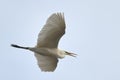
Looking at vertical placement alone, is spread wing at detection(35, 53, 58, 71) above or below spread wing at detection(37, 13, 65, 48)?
below

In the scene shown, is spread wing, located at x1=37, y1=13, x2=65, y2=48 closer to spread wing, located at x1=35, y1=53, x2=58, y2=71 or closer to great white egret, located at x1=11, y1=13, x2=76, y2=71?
great white egret, located at x1=11, y1=13, x2=76, y2=71

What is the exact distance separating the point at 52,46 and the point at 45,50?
0.35 m

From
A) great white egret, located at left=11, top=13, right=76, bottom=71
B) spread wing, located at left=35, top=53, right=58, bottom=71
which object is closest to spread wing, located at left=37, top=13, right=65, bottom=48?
great white egret, located at left=11, top=13, right=76, bottom=71

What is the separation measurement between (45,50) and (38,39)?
1.81 ft

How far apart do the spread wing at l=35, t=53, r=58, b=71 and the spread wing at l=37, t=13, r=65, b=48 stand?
A: 0.67 metres

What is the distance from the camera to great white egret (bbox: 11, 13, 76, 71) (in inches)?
1555

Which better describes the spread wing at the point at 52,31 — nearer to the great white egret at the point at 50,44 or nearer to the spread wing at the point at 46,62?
the great white egret at the point at 50,44

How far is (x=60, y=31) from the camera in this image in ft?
131

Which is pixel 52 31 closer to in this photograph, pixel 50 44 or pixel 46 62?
pixel 50 44

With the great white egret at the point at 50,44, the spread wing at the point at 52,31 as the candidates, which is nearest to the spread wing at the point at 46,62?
the great white egret at the point at 50,44

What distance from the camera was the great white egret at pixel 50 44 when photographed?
39.5 meters

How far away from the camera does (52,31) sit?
39906mm

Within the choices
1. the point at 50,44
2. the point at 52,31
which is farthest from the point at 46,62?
the point at 52,31

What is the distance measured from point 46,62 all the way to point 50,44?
2.85 feet
